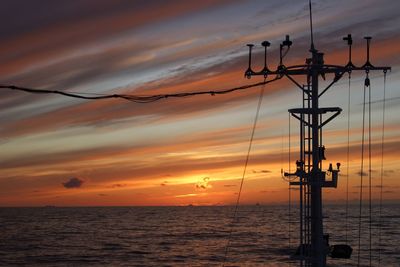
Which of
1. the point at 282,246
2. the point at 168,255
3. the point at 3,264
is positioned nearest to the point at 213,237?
the point at 282,246

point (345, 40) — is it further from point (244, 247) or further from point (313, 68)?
point (244, 247)

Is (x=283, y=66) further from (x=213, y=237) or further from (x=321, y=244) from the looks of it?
(x=213, y=237)

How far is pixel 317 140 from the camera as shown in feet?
65.5

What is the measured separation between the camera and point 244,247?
99688 mm

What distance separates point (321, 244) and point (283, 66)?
5.72m

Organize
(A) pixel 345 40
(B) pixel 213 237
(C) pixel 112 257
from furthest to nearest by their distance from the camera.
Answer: (B) pixel 213 237 < (C) pixel 112 257 < (A) pixel 345 40

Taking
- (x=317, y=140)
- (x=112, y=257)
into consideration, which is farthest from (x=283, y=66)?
(x=112, y=257)

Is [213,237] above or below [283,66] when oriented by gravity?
below

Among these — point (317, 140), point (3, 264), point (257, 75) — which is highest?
point (257, 75)

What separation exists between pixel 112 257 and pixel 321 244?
235 ft

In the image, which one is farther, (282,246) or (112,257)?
(282,246)

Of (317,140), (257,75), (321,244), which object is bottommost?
(321,244)

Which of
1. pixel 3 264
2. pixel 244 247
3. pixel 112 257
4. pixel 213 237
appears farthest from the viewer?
pixel 213 237

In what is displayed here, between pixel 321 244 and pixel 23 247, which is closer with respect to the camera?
pixel 321 244
